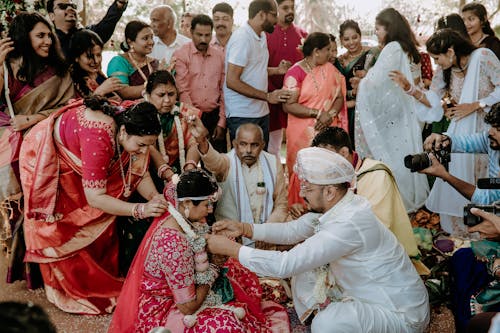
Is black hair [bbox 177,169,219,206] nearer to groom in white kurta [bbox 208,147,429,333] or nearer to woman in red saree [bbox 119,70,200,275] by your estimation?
groom in white kurta [bbox 208,147,429,333]

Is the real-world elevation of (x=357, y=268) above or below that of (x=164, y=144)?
below

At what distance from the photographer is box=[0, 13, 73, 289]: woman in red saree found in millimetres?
3691

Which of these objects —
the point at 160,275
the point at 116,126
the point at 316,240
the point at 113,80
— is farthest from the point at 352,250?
the point at 113,80

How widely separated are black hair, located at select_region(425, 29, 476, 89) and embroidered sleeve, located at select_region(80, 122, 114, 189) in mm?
2613

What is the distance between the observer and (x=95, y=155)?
3184mm

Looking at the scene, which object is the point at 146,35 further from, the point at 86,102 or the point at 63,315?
the point at 63,315

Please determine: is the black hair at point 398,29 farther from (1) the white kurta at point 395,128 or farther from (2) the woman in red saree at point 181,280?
(2) the woman in red saree at point 181,280

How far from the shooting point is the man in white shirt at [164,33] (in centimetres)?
521

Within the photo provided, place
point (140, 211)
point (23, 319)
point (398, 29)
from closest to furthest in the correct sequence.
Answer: point (23, 319) → point (140, 211) → point (398, 29)

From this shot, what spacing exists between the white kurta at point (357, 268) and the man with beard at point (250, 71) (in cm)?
228

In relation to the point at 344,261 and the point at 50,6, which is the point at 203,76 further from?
the point at 344,261

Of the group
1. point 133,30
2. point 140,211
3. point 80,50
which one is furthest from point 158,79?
point 140,211

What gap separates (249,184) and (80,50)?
1521mm

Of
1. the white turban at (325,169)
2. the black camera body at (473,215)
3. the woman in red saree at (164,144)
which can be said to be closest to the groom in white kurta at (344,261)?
the white turban at (325,169)
